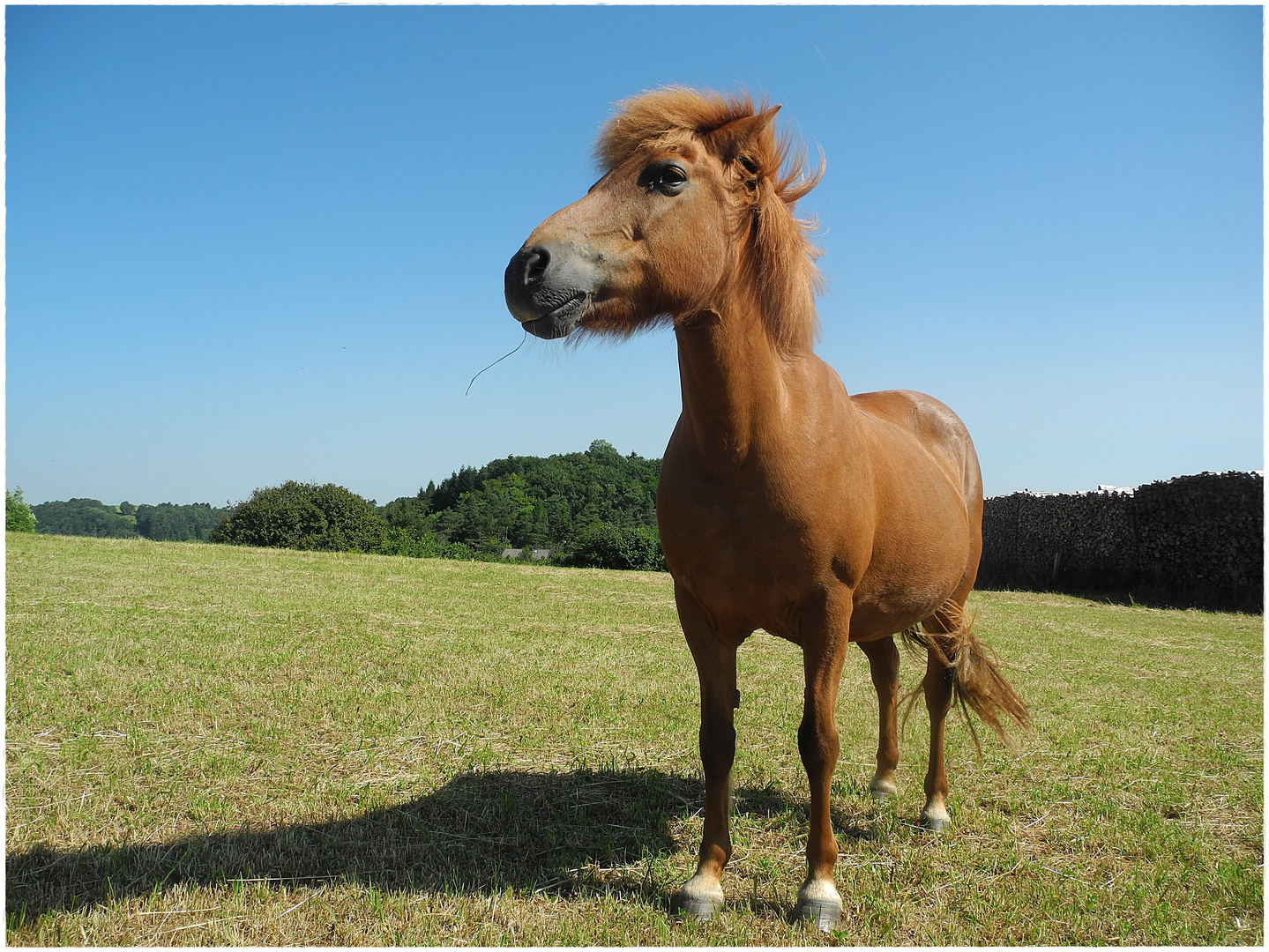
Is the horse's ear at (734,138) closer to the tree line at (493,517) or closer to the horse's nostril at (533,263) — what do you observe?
the horse's nostril at (533,263)

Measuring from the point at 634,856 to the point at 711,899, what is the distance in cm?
52

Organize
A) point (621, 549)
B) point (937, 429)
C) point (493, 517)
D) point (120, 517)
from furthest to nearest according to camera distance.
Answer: point (120, 517) < point (493, 517) < point (621, 549) < point (937, 429)

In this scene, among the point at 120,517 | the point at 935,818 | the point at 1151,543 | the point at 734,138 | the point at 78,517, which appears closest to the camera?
the point at 734,138

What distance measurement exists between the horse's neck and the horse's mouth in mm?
501

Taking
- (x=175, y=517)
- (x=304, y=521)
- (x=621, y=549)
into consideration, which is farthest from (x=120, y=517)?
(x=621, y=549)

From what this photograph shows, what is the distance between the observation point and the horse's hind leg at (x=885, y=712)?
4137mm

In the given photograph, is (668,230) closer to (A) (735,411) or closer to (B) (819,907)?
(A) (735,411)

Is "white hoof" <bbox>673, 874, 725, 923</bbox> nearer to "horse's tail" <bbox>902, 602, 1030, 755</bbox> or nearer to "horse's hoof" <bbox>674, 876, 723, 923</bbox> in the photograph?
"horse's hoof" <bbox>674, 876, 723, 923</bbox>

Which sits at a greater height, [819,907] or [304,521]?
[304,521]

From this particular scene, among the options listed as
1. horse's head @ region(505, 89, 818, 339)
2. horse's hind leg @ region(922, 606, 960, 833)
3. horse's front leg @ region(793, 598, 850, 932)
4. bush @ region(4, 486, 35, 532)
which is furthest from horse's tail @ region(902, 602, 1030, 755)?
bush @ region(4, 486, 35, 532)

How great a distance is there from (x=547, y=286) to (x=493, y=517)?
3045 centimetres

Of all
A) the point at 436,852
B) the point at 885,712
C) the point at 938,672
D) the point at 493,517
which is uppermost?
the point at 493,517

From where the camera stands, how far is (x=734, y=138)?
101 inches

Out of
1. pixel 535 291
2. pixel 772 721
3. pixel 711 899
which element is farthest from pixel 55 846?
pixel 772 721
